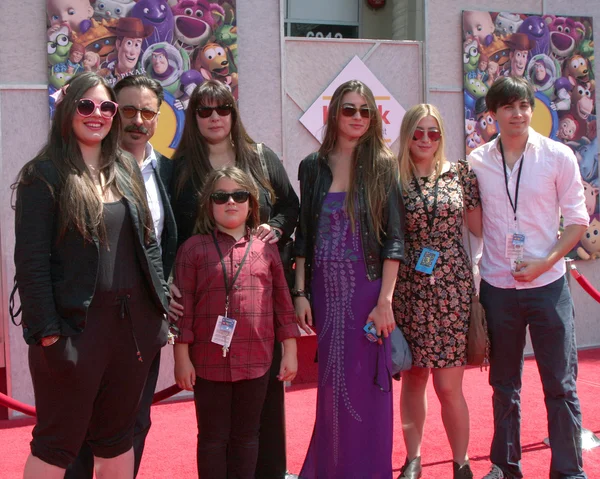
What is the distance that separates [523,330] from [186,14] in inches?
137

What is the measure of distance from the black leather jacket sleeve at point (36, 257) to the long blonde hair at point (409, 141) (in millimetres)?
1748

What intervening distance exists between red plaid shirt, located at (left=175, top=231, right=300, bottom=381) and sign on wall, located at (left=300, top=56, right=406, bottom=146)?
2836 millimetres

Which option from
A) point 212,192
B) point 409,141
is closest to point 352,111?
point 409,141

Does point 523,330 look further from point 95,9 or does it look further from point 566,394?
point 95,9

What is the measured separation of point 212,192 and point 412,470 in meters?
1.82

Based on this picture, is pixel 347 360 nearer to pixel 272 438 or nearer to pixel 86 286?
pixel 272 438

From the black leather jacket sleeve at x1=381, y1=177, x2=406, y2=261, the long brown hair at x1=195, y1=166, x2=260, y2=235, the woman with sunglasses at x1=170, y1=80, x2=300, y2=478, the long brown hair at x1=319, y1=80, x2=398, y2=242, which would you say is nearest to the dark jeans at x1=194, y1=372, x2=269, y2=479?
the woman with sunglasses at x1=170, y1=80, x2=300, y2=478

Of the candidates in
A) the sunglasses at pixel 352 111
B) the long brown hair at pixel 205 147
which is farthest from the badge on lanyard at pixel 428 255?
the long brown hair at pixel 205 147

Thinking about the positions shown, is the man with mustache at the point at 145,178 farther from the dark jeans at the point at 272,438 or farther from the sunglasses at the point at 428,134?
the sunglasses at the point at 428,134

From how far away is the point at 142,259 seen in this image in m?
2.71

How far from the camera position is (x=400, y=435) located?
450 centimetres

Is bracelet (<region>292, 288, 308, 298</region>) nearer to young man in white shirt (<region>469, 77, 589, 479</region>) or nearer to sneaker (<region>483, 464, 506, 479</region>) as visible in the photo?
young man in white shirt (<region>469, 77, 589, 479</region>)

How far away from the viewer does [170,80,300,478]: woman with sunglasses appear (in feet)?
10.5

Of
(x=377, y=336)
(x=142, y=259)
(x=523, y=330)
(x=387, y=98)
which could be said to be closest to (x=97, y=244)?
(x=142, y=259)
